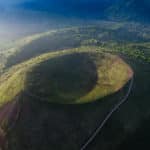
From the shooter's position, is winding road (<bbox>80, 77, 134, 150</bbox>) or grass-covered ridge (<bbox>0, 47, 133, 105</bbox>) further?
grass-covered ridge (<bbox>0, 47, 133, 105</bbox>)

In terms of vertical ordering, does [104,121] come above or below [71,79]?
below

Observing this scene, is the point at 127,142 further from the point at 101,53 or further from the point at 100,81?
the point at 101,53

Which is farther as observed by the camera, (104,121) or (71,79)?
(71,79)

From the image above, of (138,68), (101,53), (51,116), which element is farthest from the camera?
(101,53)

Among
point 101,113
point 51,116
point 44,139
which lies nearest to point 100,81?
point 101,113

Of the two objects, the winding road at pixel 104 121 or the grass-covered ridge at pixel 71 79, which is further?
the grass-covered ridge at pixel 71 79

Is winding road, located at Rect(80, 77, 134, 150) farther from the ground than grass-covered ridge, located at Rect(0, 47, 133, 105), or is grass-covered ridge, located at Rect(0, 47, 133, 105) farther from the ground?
grass-covered ridge, located at Rect(0, 47, 133, 105)

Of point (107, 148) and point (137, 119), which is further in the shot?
point (137, 119)

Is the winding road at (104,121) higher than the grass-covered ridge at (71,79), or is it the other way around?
the grass-covered ridge at (71,79)
